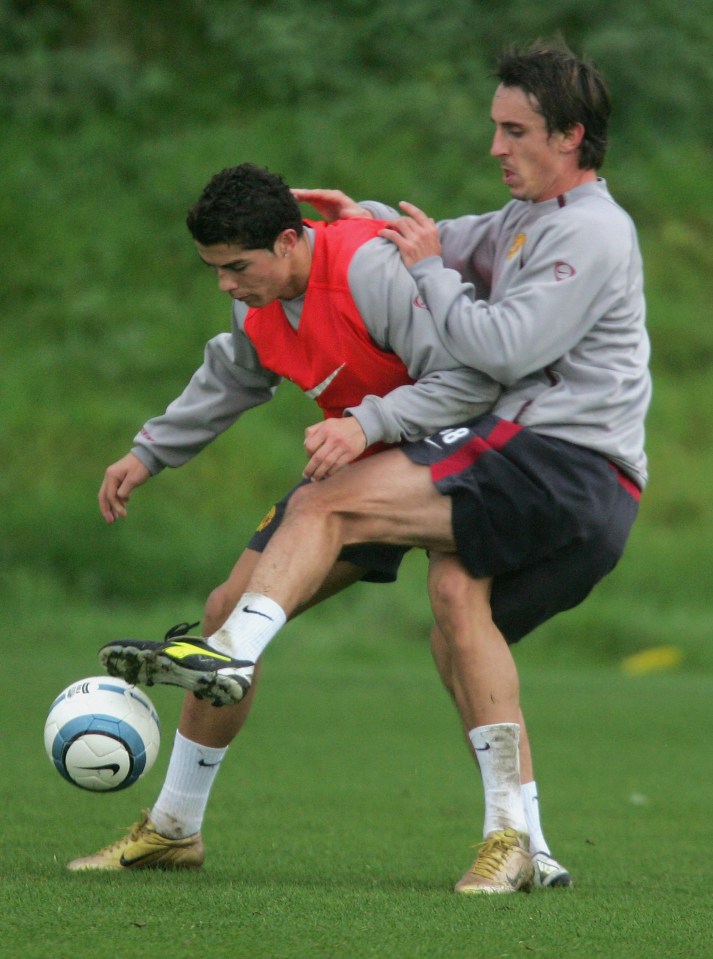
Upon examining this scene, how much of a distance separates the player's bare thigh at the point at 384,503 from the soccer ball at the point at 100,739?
2.32ft

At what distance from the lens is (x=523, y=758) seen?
4.35 metres

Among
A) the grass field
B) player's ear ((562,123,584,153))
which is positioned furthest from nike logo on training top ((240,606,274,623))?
player's ear ((562,123,584,153))

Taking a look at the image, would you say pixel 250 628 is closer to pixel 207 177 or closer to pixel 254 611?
pixel 254 611

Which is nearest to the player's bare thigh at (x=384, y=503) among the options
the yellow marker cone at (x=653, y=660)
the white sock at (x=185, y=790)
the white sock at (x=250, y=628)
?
the white sock at (x=250, y=628)

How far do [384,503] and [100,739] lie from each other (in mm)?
915

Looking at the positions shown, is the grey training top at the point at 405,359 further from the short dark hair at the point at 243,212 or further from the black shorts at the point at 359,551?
the black shorts at the point at 359,551

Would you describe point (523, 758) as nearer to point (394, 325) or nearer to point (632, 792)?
point (394, 325)

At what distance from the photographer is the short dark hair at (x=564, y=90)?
4.16 meters

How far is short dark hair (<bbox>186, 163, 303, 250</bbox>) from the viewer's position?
159 inches

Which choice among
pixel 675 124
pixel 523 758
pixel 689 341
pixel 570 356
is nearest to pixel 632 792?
pixel 523 758

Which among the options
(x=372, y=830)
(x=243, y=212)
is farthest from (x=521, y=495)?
(x=372, y=830)

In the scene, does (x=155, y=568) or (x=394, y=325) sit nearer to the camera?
(x=394, y=325)

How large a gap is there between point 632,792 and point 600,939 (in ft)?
10.7

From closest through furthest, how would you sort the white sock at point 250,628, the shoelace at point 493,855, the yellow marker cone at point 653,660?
the white sock at point 250,628 → the shoelace at point 493,855 → the yellow marker cone at point 653,660
